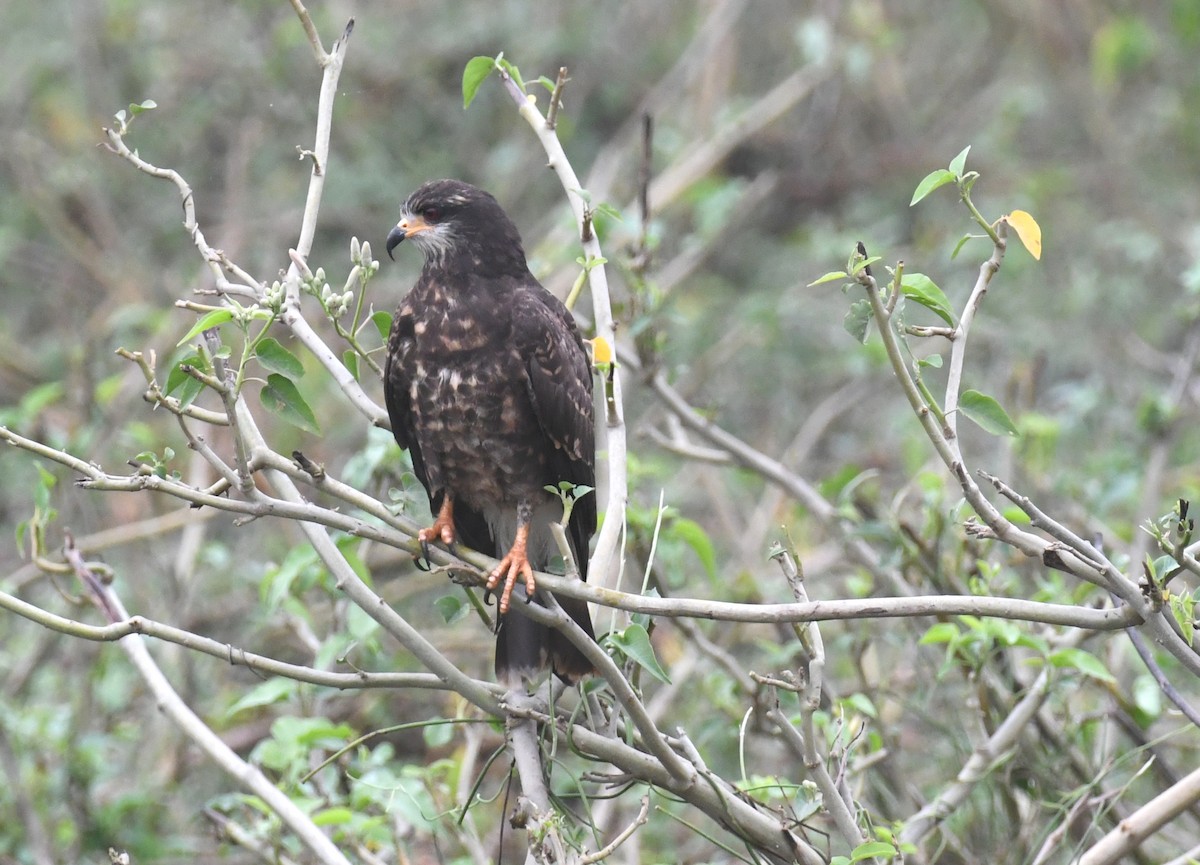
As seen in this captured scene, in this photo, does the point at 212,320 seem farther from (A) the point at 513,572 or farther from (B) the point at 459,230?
(B) the point at 459,230

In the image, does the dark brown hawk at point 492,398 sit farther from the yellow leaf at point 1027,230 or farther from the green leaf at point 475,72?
the yellow leaf at point 1027,230

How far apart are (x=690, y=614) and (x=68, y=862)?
291 centimetres

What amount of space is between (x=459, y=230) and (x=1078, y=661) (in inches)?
72.8

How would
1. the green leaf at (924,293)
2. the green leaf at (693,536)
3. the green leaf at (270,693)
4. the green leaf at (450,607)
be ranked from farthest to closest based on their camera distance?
the green leaf at (693,536) < the green leaf at (270,693) < the green leaf at (450,607) < the green leaf at (924,293)

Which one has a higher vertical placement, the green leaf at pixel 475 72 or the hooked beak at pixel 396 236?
the hooked beak at pixel 396 236

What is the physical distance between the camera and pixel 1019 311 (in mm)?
7008

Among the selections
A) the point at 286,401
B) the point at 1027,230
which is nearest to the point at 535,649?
the point at 286,401

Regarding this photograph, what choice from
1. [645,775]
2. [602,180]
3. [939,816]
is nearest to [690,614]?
[645,775]

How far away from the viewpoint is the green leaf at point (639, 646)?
2.56m

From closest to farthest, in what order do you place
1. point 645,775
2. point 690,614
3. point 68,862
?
point 690,614 < point 645,775 < point 68,862

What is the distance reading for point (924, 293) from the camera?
230 centimetres

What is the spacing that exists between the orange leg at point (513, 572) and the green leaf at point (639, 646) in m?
0.24

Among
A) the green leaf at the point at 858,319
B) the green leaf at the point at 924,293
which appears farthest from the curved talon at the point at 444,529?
the green leaf at the point at 924,293

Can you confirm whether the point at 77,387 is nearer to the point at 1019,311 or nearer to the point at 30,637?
the point at 30,637
